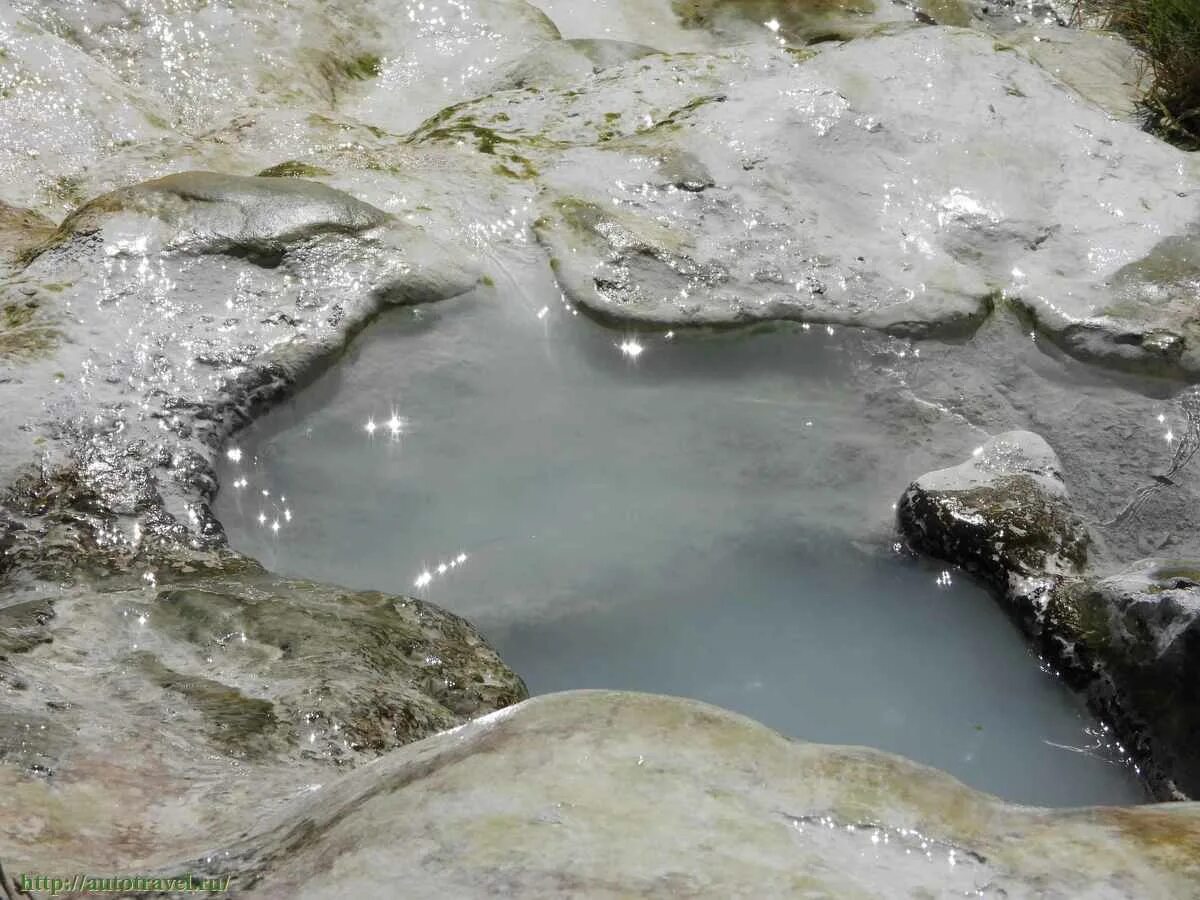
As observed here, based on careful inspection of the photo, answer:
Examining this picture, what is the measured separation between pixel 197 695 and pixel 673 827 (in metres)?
1.17

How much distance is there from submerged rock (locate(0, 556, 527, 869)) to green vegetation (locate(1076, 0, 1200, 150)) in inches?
170

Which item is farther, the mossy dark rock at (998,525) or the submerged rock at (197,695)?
the mossy dark rock at (998,525)

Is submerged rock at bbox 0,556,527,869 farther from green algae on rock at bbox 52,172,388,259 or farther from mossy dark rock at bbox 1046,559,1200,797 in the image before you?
mossy dark rock at bbox 1046,559,1200,797

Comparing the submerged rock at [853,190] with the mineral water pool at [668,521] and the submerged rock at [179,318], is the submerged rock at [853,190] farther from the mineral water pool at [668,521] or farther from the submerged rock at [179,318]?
the submerged rock at [179,318]

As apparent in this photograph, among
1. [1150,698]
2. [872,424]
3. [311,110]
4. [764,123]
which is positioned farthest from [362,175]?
[1150,698]

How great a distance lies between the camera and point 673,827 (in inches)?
65.5

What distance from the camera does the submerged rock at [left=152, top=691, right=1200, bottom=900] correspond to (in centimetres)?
158

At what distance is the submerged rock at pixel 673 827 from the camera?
5.18ft

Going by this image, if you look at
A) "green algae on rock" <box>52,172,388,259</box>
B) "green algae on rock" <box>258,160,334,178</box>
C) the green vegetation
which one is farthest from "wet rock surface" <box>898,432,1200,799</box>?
the green vegetation

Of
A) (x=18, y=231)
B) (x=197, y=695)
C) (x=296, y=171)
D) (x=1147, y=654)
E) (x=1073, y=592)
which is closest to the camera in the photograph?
(x=197, y=695)

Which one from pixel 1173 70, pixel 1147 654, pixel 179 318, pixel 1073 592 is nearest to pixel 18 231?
pixel 179 318

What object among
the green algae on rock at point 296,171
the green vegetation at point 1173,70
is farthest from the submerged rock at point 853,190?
the green vegetation at point 1173,70

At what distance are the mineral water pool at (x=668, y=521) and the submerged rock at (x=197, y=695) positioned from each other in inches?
11.7

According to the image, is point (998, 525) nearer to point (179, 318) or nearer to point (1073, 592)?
point (1073, 592)
